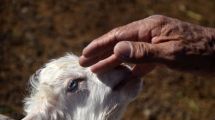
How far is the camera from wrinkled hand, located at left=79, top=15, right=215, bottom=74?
3.57 meters

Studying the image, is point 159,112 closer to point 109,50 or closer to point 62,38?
point 62,38

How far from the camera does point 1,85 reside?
25.3 ft

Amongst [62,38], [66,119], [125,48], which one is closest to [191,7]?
[62,38]

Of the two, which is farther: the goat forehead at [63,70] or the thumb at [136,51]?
the goat forehead at [63,70]

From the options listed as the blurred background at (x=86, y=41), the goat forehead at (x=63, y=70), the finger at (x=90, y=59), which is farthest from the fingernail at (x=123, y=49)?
the blurred background at (x=86, y=41)

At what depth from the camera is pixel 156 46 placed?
361 cm

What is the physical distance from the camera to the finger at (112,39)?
374 cm

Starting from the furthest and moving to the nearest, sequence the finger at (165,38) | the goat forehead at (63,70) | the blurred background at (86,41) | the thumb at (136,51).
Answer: the blurred background at (86,41) → the goat forehead at (63,70) → the finger at (165,38) → the thumb at (136,51)

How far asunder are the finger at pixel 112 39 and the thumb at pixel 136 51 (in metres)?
0.18

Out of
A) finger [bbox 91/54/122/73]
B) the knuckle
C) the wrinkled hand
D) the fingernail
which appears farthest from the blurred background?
the fingernail

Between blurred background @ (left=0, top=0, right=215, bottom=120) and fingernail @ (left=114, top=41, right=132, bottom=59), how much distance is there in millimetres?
3383

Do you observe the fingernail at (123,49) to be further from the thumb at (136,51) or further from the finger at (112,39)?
the finger at (112,39)

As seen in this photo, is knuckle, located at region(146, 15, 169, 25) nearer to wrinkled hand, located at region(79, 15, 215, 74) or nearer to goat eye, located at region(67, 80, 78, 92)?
wrinkled hand, located at region(79, 15, 215, 74)

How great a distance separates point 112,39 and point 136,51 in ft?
0.89
